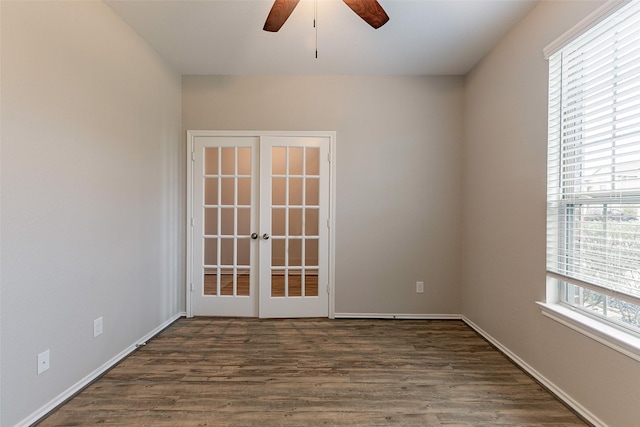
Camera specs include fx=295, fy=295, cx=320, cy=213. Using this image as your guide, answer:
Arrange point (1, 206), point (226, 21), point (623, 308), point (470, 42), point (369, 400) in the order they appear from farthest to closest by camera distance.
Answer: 1. point (470, 42)
2. point (226, 21)
3. point (369, 400)
4. point (623, 308)
5. point (1, 206)

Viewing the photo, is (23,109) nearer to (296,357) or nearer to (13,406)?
(13,406)

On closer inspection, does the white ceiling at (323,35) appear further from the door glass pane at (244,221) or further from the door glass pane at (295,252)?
the door glass pane at (295,252)

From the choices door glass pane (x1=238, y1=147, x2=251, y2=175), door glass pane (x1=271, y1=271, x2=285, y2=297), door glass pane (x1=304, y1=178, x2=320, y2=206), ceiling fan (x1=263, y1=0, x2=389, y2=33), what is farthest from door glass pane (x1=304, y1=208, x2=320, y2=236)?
ceiling fan (x1=263, y1=0, x2=389, y2=33)

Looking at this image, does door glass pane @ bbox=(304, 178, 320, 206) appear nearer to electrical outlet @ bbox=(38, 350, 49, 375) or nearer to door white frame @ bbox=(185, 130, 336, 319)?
door white frame @ bbox=(185, 130, 336, 319)

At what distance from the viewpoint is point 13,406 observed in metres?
1.56

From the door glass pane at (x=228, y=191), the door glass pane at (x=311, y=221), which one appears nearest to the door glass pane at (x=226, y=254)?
the door glass pane at (x=228, y=191)

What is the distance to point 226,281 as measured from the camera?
11.0 ft

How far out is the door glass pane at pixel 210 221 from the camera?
3.37 m

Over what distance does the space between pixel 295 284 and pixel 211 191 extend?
1.45 meters

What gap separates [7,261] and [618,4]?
136 inches

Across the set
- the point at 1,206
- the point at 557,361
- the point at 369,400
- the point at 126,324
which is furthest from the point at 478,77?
the point at 126,324

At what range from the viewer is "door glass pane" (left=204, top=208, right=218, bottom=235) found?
11.1 feet

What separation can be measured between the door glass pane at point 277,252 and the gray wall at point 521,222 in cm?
203

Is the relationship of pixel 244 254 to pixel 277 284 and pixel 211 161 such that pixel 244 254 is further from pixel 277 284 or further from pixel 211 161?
pixel 211 161
